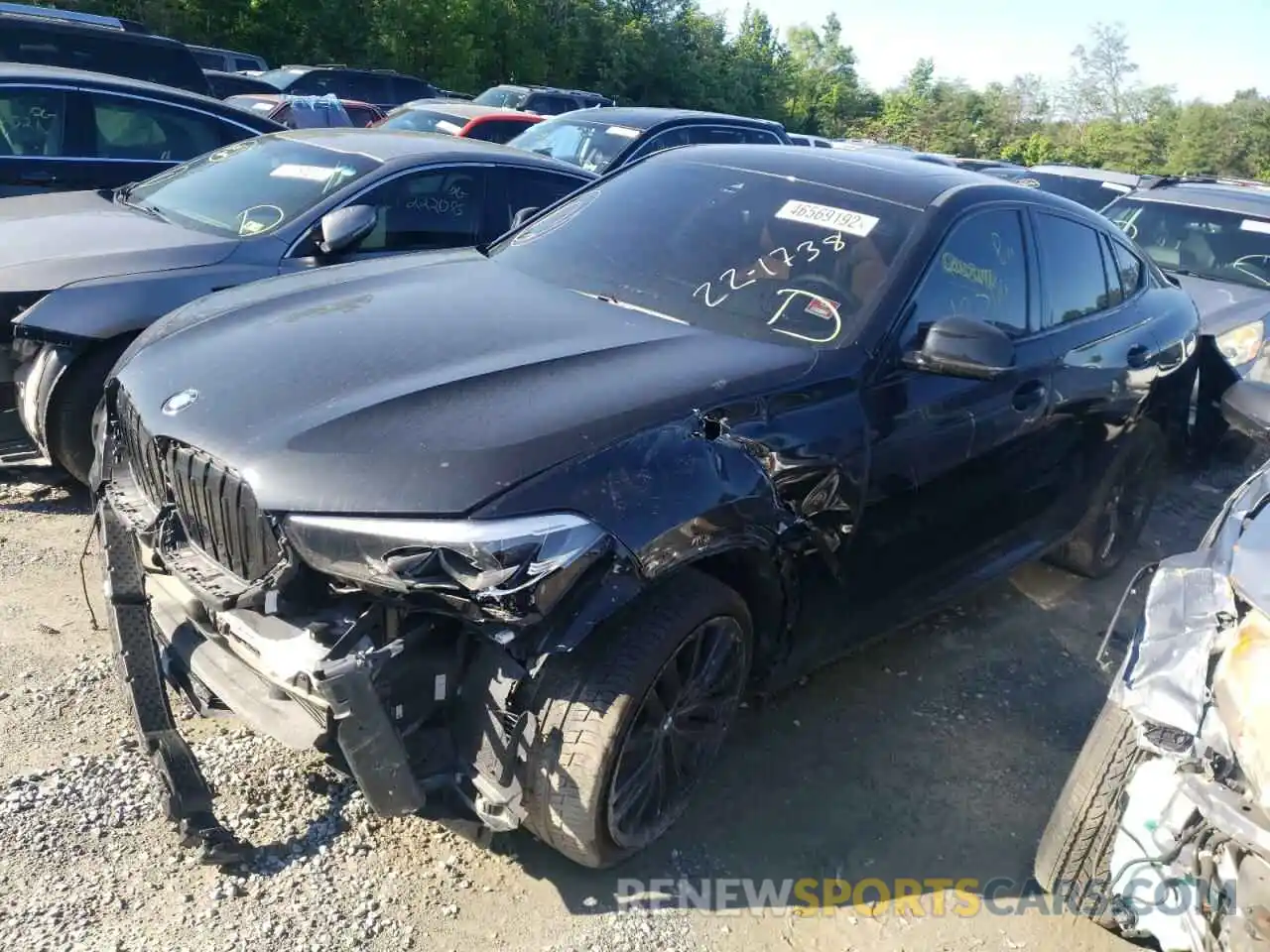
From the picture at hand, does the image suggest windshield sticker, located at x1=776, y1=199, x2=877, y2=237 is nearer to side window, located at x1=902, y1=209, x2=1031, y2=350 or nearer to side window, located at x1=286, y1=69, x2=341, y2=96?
side window, located at x1=902, y1=209, x2=1031, y2=350

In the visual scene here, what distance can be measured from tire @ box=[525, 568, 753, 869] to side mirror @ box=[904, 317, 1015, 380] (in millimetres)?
1045

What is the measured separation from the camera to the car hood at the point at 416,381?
2379 mm

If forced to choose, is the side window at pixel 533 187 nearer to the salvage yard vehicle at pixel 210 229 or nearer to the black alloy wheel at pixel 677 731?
the salvage yard vehicle at pixel 210 229

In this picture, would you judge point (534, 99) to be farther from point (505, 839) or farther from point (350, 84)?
point (505, 839)

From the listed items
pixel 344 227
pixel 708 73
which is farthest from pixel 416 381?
pixel 708 73

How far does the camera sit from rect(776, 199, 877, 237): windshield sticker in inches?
138

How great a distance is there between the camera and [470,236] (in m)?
5.72

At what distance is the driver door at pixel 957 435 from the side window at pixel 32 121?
17.4ft

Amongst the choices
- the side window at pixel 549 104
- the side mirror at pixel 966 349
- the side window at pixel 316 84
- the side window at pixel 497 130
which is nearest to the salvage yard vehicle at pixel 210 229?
the side mirror at pixel 966 349

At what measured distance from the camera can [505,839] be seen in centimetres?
295

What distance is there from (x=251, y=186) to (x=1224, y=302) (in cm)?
589

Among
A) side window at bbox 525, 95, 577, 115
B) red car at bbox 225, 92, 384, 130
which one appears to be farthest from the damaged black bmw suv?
side window at bbox 525, 95, 577, 115

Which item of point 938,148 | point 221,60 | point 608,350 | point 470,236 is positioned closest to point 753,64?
point 938,148

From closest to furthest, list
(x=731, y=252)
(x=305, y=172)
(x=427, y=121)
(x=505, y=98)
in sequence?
1. (x=731, y=252)
2. (x=305, y=172)
3. (x=427, y=121)
4. (x=505, y=98)
